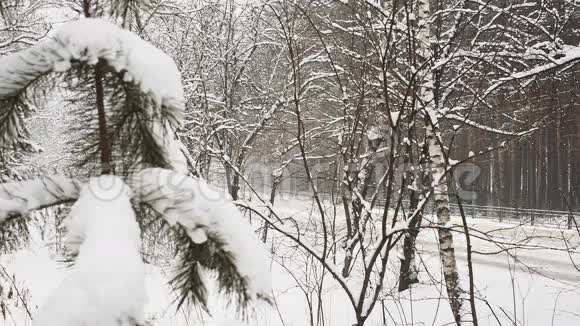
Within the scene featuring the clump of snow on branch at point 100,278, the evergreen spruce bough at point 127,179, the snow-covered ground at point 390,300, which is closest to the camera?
the clump of snow on branch at point 100,278

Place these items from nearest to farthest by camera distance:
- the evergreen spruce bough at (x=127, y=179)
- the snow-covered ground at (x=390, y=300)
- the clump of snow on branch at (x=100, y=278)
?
the clump of snow on branch at (x=100, y=278) < the evergreen spruce bough at (x=127, y=179) < the snow-covered ground at (x=390, y=300)

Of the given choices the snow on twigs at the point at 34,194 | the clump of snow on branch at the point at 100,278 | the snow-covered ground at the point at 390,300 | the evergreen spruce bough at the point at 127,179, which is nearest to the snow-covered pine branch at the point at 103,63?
the evergreen spruce bough at the point at 127,179

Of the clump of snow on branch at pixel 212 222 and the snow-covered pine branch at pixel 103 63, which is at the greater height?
the snow-covered pine branch at pixel 103 63

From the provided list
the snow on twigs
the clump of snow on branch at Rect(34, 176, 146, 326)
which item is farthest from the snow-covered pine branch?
the clump of snow on branch at Rect(34, 176, 146, 326)

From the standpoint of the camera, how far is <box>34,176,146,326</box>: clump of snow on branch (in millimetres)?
633

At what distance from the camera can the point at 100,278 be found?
0.66 metres

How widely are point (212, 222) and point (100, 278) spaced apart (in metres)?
0.25

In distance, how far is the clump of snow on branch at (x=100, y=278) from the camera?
0.63 metres

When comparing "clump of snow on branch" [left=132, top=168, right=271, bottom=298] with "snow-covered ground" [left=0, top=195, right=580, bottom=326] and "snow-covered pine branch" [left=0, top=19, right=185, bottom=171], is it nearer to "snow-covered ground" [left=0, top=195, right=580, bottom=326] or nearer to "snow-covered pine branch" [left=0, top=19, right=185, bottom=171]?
"snow-covered pine branch" [left=0, top=19, right=185, bottom=171]

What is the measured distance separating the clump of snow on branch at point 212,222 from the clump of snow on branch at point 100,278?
11 centimetres

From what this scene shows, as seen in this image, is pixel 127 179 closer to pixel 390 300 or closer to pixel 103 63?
pixel 103 63

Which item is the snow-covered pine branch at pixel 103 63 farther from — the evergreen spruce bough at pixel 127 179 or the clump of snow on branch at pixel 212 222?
the clump of snow on branch at pixel 212 222

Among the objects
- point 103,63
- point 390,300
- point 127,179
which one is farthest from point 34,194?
point 390,300

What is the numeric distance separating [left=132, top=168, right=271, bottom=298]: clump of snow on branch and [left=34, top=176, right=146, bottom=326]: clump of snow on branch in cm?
11
